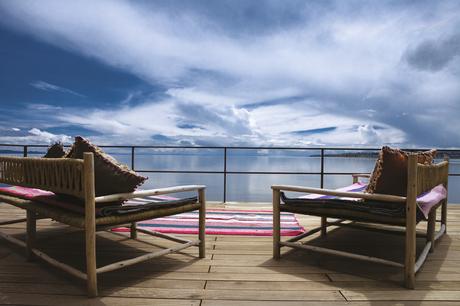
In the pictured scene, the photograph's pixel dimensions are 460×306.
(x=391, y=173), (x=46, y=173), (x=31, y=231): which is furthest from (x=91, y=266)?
(x=391, y=173)

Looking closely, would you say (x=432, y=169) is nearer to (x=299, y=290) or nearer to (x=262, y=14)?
(x=299, y=290)

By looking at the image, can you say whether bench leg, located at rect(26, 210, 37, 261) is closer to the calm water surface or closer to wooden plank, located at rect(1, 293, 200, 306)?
wooden plank, located at rect(1, 293, 200, 306)

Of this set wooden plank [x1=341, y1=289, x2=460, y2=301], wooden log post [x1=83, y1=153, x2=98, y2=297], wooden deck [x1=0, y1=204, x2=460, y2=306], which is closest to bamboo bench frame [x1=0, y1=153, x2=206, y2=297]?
wooden log post [x1=83, y1=153, x2=98, y2=297]

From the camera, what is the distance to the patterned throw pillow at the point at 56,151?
215 cm

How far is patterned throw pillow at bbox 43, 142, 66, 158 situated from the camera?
2146 mm

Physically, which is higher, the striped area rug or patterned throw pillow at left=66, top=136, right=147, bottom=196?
patterned throw pillow at left=66, top=136, right=147, bottom=196

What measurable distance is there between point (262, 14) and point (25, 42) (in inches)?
Result: 241

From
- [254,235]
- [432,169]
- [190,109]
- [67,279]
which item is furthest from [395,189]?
[190,109]

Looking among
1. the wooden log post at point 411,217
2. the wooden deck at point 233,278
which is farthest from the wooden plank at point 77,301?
the wooden log post at point 411,217

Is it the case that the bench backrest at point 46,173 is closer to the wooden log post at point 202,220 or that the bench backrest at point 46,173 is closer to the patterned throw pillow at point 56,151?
the patterned throw pillow at point 56,151

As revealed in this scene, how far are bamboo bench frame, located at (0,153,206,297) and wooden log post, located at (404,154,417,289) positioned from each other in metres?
1.12

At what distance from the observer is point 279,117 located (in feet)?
37.3

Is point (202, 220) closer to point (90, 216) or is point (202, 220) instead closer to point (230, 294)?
point (230, 294)

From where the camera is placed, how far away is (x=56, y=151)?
7.11 ft
